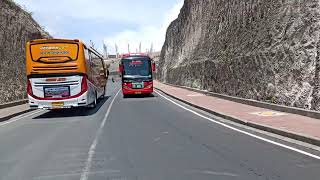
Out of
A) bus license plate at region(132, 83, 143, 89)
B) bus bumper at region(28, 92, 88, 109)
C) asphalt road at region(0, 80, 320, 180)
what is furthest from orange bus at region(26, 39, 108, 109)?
bus license plate at region(132, 83, 143, 89)

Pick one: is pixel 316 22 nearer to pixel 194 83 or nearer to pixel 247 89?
pixel 247 89

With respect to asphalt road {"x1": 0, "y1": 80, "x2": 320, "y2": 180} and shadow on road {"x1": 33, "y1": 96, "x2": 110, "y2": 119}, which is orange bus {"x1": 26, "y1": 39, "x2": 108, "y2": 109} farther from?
asphalt road {"x1": 0, "y1": 80, "x2": 320, "y2": 180}

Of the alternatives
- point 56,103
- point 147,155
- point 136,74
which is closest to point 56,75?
point 56,103

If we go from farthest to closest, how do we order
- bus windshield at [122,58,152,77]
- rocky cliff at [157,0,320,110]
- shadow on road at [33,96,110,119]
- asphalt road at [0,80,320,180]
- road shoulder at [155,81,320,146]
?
1. bus windshield at [122,58,152,77]
2. shadow on road at [33,96,110,119]
3. rocky cliff at [157,0,320,110]
4. road shoulder at [155,81,320,146]
5. asphalt road at [0,80,320,180]

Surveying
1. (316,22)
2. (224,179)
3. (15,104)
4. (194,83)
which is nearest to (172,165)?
(224,179)

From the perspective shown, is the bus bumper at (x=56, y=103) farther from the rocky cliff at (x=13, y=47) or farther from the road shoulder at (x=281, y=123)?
the rocky cliff at (x=13, y=47)

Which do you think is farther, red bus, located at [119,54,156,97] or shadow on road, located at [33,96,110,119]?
red bus, located at [119,54,156,97]

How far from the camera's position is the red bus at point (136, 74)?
36312mm

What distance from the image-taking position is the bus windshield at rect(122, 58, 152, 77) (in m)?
36.7

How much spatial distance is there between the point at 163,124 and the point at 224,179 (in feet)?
29.5

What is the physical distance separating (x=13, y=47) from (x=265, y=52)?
2544 cm

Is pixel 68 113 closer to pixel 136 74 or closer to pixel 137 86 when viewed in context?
pixel 137 86

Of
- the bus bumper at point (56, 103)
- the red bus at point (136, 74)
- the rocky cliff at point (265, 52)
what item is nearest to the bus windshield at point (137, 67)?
the red bus at point (136, 74)

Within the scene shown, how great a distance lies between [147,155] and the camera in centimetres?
1009
